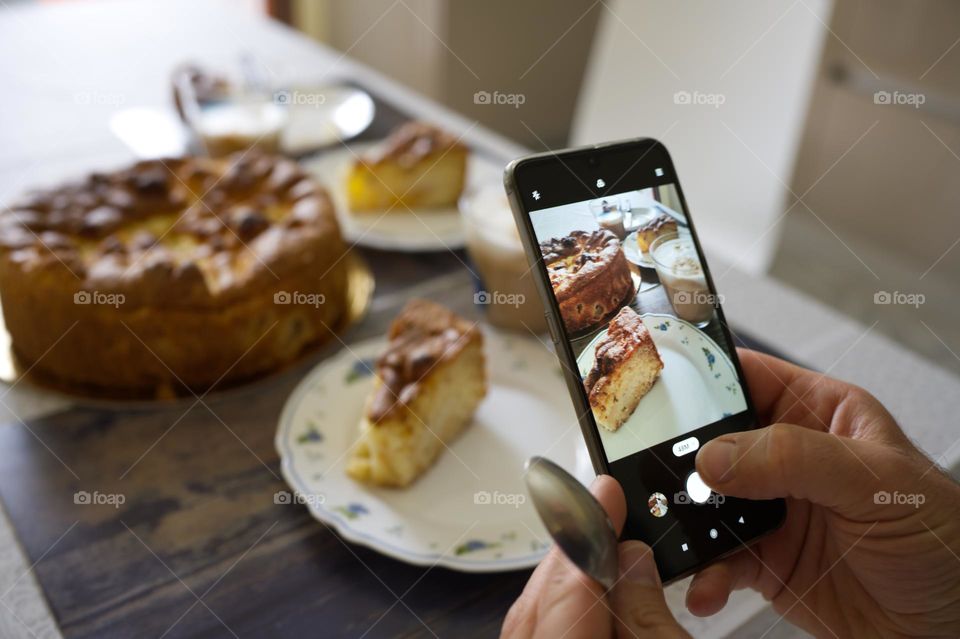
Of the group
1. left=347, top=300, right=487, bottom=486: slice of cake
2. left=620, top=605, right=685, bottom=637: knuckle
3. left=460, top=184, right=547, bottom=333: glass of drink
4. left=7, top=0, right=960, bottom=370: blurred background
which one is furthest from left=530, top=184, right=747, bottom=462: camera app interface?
left=7, top=0, right=960, bottom=370: blurred background

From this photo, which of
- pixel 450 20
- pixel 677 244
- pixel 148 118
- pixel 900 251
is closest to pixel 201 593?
pixel 677 244

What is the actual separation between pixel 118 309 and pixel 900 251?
2.21 m

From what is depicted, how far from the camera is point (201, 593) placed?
67cm

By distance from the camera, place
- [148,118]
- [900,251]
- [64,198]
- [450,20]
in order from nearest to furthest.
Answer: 1. [64,198]
2. [148,118]
3. [900,251]
4. [450,20]

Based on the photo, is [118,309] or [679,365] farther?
[118,309]

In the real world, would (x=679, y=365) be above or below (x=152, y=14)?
above

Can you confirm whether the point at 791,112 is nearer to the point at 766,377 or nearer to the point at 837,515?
the point at 766,377

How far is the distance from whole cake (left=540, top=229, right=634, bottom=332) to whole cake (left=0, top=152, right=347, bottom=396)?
46 centimetres

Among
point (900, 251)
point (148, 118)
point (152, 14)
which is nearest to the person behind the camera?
point (148, 118)

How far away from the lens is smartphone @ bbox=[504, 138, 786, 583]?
589mm

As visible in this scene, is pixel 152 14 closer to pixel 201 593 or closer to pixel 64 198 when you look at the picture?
pixel 64 198

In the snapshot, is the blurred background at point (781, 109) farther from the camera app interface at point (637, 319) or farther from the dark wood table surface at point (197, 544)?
the dark wood table surface at point (197, 544)

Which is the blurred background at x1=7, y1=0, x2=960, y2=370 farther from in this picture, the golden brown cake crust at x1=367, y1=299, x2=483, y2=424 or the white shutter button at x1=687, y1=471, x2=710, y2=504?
the white shutter button at x1=687, y1=471, x2=710, y2=504

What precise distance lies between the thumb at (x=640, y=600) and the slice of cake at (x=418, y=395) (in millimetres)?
277
